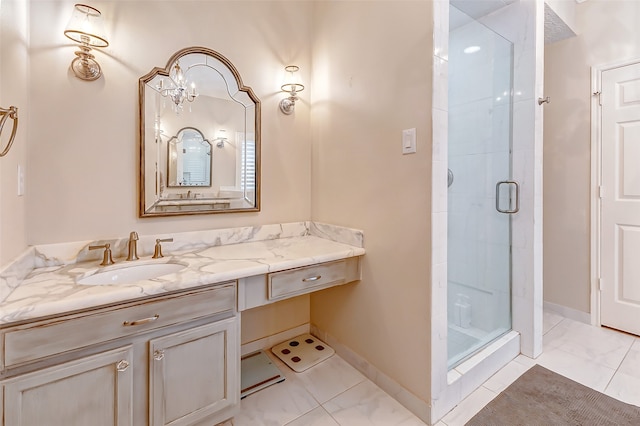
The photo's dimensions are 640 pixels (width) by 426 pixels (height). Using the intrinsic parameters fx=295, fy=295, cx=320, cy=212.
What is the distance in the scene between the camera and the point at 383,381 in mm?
1696

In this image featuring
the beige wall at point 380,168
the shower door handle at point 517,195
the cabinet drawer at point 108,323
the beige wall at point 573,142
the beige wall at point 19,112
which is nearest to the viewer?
the cabinet drawer at point 108,323

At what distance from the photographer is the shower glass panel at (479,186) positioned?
1.84 m

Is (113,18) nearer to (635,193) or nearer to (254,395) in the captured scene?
(254,395)

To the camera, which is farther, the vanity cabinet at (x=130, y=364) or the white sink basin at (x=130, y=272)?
the white sink basin at (x=130, y=272)

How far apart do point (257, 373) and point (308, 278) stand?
0.73 metres

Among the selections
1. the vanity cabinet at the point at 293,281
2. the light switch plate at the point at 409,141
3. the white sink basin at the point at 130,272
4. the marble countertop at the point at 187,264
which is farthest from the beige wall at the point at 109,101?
the light switch plate at the point at 409,141

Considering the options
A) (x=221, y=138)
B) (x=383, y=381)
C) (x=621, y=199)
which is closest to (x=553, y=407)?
(x=383, y=381)

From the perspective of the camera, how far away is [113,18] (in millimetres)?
1510

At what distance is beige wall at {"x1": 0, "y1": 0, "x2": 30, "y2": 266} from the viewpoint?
3.53 feet

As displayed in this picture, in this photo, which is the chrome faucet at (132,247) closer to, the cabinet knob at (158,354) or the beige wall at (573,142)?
the cabinet knob at (158,354)

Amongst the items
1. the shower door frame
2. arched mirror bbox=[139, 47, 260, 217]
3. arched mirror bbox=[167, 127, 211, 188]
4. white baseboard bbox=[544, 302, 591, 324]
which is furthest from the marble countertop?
white baseboard bbox=[544, 302, 591, 324]

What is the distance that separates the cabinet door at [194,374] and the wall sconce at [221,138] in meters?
1.07

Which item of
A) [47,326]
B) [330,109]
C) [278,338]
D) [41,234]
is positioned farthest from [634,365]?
[41,234]

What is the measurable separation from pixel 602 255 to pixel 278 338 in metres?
2.70
